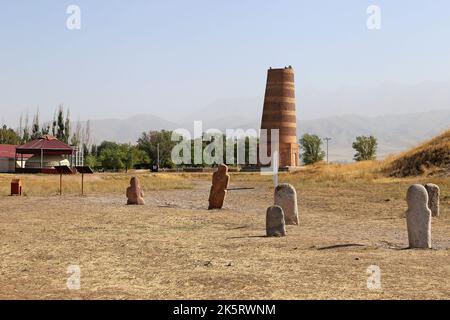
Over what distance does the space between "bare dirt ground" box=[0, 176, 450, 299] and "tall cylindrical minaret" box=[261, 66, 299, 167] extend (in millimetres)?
54267

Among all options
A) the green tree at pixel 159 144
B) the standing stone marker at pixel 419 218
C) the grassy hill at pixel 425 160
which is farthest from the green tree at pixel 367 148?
the standing stone marker at pixel 419 218

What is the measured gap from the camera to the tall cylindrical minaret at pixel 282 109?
75.3 metres

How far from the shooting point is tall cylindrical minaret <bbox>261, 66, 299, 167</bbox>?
2965 inches

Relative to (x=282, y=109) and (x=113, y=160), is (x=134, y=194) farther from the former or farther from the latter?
(x=113, y=160)

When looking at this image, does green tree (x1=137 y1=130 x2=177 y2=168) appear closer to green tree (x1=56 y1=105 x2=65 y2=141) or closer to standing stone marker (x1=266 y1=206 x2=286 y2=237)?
green tree (x1=56 y1=105 x2=65 y2=141)

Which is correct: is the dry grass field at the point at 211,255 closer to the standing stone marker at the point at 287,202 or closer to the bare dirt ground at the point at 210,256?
the bare dirt ground at the point at 210,256

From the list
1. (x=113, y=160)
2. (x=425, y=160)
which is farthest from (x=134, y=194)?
(x=113, y=160)

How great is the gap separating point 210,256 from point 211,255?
126 mm

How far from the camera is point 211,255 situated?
1170cm

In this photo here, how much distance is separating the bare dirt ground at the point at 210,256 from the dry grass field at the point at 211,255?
22 millimetres

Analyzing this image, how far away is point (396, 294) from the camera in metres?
8.10
